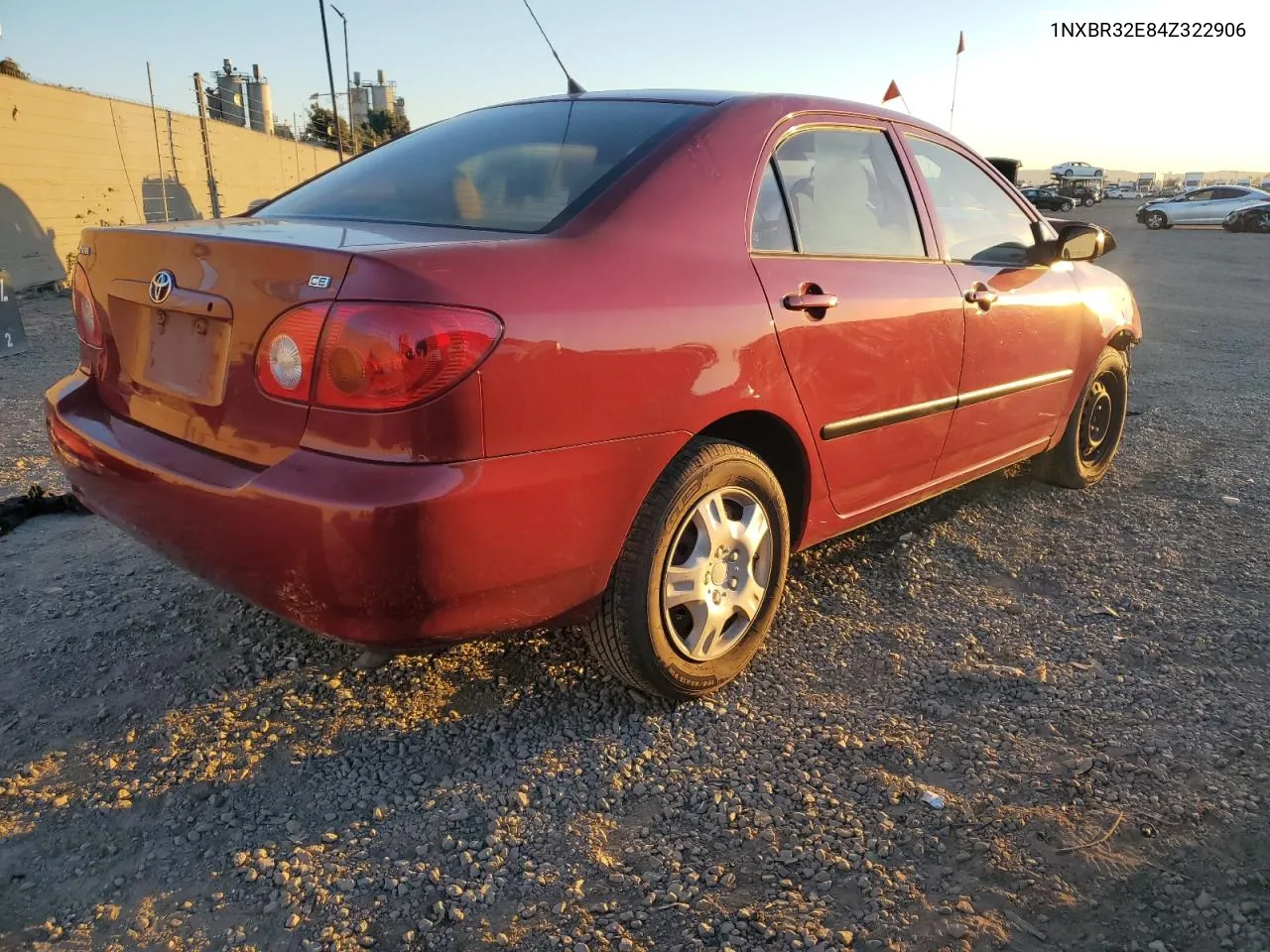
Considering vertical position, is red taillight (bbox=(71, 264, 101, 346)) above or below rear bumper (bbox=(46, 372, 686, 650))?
above

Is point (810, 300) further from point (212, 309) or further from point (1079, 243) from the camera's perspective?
point (1079, 243)

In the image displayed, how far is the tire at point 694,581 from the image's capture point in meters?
2.28

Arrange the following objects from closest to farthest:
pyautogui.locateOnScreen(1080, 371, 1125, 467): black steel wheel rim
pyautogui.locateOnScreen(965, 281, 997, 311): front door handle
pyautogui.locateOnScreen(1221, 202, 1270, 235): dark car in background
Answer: pyautogui.locateOnScreen(965, 281, 997, 311): front door handle, pyautogui.locateOnScreen(1080, 371, 1125, 467): black steel wheel rim, pyautogui.locateOnScreen(1221, 202, 1270, 235): dark car in background

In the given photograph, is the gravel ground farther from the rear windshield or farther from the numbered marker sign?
the numbered marker sign

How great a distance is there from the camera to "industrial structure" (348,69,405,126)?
54.7 m

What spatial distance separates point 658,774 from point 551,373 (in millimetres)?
1041

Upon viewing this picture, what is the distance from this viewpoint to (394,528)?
5.90ft

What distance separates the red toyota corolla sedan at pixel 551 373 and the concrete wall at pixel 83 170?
998 centimetres

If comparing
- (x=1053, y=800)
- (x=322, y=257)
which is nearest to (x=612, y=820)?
(x=1053, y=800)

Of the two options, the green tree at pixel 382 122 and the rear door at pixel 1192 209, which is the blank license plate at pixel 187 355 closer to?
the rear door at pixel 1192 209

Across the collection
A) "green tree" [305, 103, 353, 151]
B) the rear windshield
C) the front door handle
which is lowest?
the front door handle

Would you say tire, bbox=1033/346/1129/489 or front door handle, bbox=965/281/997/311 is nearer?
front door handle, bbox=965/281/997/311

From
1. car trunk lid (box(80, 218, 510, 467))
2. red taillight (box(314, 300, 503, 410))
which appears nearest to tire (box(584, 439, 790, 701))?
red taillight (box(314, 300, 503, 410))

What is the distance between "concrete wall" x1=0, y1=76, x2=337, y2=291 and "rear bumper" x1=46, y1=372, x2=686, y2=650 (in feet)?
34.0
